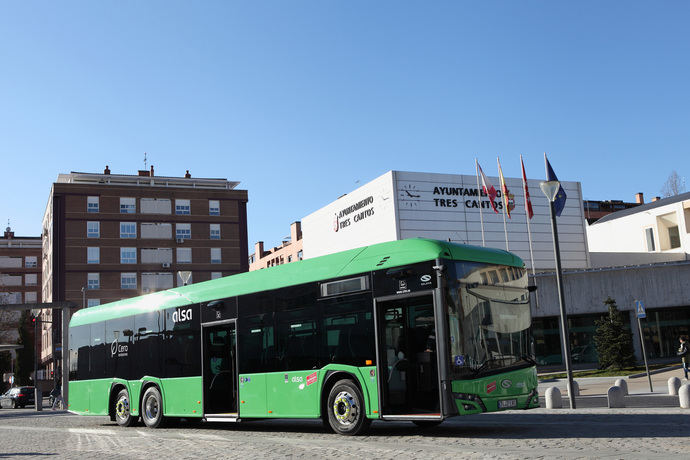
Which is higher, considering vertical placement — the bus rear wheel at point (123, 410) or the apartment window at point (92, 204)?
the apartment window at point (92, 204)

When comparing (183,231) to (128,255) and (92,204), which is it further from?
(92,204)

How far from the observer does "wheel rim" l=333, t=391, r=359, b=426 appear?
1215cm

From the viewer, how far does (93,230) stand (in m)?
78.4

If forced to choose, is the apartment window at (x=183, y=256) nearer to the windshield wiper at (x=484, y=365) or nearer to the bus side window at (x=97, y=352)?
the bus side window at (x=97, y=352)

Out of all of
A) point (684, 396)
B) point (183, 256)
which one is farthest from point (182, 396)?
point (183, 256)

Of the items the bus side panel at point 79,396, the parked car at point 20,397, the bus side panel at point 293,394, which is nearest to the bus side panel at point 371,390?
the bus side panel at point 293,394

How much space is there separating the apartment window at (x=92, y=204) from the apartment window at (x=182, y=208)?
8636 mm

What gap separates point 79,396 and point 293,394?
366 inches

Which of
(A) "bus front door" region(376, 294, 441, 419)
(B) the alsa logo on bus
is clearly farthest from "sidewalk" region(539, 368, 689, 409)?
(B) the alsa logo on bus

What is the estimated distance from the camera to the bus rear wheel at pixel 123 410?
18047 millimetres

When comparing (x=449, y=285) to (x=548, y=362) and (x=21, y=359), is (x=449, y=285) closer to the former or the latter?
(x=548, y=362)

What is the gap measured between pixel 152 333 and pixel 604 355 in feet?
68.6

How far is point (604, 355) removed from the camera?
31.1 meters

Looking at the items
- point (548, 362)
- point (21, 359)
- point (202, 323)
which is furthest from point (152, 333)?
point (21, 359)
